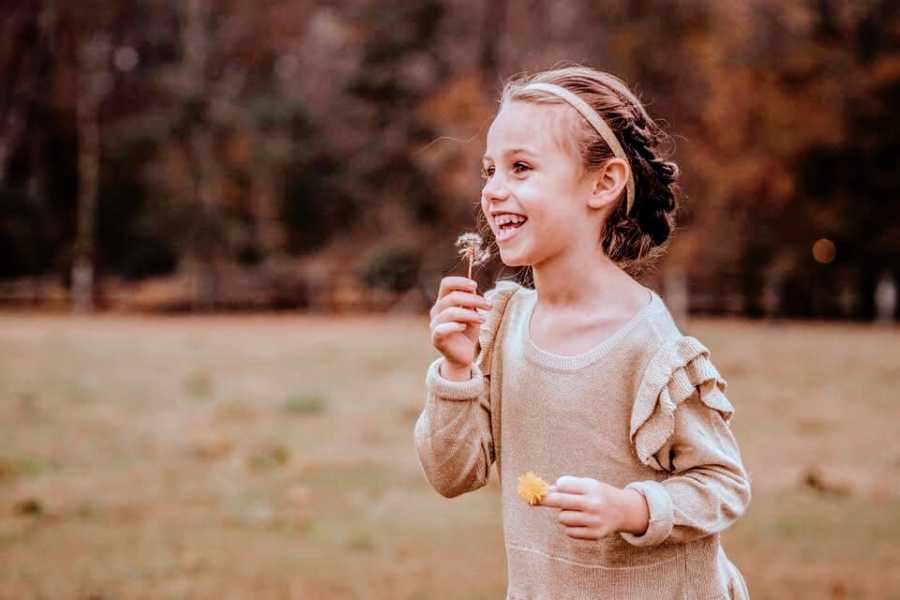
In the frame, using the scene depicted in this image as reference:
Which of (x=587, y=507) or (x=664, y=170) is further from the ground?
(x=664, y=170)

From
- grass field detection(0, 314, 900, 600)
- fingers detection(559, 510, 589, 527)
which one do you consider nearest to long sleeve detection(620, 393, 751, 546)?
fingers detection(559, 510, 589, 527)

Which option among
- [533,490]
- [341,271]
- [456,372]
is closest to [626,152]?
[456,372]

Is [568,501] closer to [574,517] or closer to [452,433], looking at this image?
[574,517]

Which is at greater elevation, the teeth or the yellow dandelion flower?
the teeth

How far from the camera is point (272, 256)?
30859 mm

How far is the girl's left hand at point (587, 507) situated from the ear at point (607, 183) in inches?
22.2

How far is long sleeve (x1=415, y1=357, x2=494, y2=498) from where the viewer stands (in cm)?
198

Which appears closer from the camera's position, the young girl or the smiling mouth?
the young girl

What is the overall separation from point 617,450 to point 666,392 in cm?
15

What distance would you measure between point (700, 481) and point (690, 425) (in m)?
0.10

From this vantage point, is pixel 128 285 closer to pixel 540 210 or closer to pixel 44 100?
pixel 44 100

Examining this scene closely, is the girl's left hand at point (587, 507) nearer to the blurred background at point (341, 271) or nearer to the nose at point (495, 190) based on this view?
the nose at point (495, 190)

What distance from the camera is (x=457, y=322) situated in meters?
1.94

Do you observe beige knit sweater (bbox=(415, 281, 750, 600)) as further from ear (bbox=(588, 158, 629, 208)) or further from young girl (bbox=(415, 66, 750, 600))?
ear (bbox=(588, 158, 629, 208))
